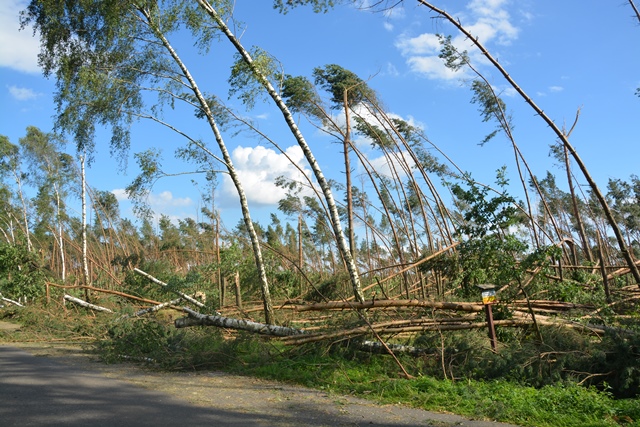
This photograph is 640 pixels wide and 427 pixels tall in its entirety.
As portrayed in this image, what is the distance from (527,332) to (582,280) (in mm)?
5183

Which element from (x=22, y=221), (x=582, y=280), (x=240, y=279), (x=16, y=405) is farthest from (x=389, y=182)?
(x=22, y=221)

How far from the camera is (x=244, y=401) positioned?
275 inches

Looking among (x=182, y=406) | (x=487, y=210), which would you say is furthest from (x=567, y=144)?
(x=182, y=406)

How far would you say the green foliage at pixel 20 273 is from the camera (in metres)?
18.4

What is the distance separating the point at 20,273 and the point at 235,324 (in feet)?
39.5

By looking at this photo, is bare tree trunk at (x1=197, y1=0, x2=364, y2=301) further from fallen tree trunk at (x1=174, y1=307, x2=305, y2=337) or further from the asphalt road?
the asphalt road

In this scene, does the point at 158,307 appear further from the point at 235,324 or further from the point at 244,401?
the point at 244,401

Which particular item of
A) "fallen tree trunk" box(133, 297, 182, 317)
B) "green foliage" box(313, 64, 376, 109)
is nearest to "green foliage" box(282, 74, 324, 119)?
"green foliage" box(313, 64, 376, 109)

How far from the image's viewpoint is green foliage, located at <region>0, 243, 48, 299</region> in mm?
18375

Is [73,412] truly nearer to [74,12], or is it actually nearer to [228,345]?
[228,345]

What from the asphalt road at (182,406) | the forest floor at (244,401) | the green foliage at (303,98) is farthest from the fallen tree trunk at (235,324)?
the green foliage at (303,98)

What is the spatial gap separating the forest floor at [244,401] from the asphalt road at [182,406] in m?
0.01

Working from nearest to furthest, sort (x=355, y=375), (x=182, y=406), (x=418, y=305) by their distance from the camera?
(x=182, y=406), (x=355, y=375), (x=418, y=305)

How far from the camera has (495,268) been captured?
29.7 feet
